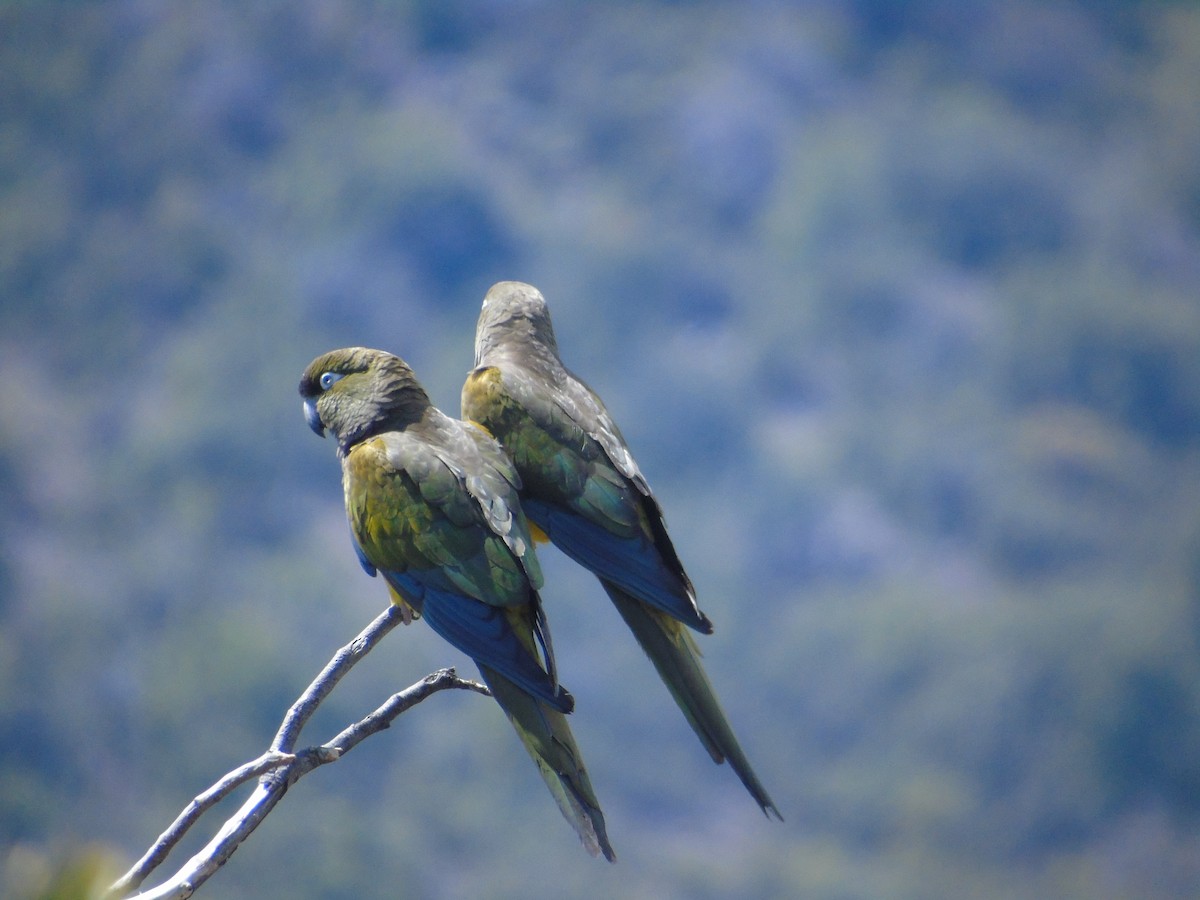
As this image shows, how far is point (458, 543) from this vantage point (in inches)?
110

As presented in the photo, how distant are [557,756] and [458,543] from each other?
57 cm

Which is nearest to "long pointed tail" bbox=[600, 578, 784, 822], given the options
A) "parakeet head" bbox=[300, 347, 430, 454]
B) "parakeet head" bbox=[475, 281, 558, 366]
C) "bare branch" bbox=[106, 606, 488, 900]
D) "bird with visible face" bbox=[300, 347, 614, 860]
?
"bird with visible face" bbox=[300, 347, 614, 860]

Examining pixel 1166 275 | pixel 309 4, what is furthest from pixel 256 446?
pixel 1166 275

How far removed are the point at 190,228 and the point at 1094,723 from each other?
103ft

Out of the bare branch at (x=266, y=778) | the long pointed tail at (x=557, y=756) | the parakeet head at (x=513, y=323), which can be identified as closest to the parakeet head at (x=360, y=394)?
the parakeet head at (x=513, y=323)

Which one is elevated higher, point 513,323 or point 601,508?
point 513,323

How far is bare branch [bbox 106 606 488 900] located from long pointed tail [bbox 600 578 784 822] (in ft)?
1.76

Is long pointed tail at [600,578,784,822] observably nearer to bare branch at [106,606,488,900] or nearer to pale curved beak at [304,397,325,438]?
bare branch at [106,606,488,900]

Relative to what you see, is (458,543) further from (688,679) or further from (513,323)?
(513,323)

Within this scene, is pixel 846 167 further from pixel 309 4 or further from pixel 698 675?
pixel 698 675

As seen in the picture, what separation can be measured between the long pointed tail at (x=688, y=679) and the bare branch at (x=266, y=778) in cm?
54

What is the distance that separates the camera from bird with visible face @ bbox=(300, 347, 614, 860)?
2617 millimetres

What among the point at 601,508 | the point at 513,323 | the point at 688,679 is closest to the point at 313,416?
the point at 513,323

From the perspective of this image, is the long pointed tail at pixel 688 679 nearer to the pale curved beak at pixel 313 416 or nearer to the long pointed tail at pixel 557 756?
the long pointed tail at pixel 557 756
